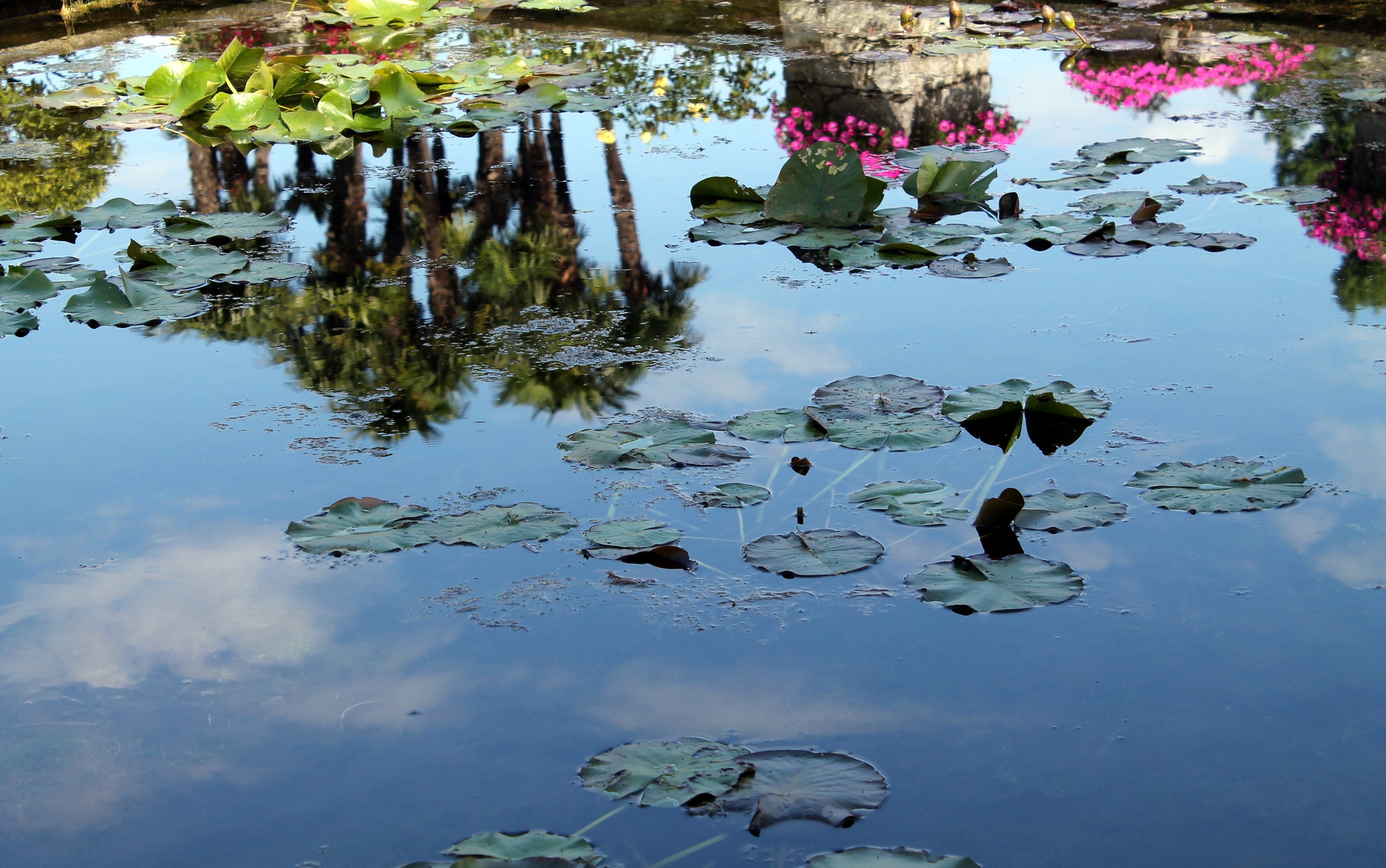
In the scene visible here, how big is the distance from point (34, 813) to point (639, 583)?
101cm

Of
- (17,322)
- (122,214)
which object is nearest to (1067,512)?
(17,322)

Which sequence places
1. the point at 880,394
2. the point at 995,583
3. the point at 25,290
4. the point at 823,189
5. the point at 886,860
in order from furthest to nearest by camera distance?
the point at 823,189 → the point at 25,290 → the point at 880,394 → the point at 995,583 → the point at 886,860

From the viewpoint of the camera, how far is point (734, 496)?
245cm

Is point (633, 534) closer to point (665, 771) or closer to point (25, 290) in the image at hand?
point (665, 771)

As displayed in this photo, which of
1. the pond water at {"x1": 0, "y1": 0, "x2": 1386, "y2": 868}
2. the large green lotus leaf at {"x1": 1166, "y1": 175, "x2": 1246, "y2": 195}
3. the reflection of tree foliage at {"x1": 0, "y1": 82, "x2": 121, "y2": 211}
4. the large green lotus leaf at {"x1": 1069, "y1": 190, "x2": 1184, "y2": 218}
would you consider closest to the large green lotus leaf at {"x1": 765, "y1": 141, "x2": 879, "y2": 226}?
the pond water at {"x1": 0, "y1": 0, "x2": 1386, "y2": 868}

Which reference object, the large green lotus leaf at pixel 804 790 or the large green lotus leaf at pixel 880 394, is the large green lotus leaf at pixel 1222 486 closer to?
the large green lotus leaf at pixel 880 394

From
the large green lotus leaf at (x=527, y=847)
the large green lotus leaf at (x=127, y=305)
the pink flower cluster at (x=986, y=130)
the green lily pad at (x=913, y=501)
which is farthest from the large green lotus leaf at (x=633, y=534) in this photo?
the pink flower cluster at (x=986, y=130)

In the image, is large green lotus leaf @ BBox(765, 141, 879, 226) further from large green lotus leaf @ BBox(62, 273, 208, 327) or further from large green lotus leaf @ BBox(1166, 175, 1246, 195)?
large green lotus leaf @ BBox(62, 273, 208, 327)

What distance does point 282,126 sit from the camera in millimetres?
5516

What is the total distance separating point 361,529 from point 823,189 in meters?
2.26

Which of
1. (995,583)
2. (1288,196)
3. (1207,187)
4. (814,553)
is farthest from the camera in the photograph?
(1207,187)

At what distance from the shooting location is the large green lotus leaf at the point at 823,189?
4012 millimetres

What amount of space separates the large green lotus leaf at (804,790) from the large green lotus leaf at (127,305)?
2.61 metres

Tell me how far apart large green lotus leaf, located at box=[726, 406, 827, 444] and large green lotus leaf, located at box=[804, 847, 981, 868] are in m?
1.21
